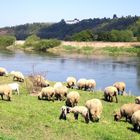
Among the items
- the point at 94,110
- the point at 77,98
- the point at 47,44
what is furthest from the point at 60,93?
the point at 47,44

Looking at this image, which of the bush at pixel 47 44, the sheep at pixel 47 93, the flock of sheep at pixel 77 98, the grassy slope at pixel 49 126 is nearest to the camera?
the grassy slope at pixel 49 126

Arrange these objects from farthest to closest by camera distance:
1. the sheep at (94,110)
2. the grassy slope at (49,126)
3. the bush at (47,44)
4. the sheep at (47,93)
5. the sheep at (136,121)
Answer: the bush at (47,44) < the sheep at (47,93) < the sheep at (94,110) < the sheep at (136,121) < the grassy slope at (49,126)

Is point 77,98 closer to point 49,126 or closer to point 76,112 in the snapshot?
point 76,112

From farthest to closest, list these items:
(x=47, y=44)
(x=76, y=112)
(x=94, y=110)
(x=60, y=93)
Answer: (x=47, y=44), (x=60, y=93), (x=94, y=110), (x=76, y=112)

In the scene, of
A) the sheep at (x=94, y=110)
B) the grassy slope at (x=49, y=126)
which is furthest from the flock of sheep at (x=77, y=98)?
the grassy slope at (x=49, y=126)

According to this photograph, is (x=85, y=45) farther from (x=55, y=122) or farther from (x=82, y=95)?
(x=55, y=122)

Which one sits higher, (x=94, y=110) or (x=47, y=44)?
(x=47, y=44)

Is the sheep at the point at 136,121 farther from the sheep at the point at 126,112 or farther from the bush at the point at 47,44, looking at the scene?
the bush at the point at 47,44

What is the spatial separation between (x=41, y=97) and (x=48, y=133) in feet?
32.8

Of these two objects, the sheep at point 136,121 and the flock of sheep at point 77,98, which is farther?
the flock of sheep at point 77,98

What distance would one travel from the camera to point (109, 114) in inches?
947

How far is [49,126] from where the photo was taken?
753 inches

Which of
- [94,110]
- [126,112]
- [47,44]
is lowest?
[126,112]

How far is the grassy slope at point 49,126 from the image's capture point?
17.9 meters
